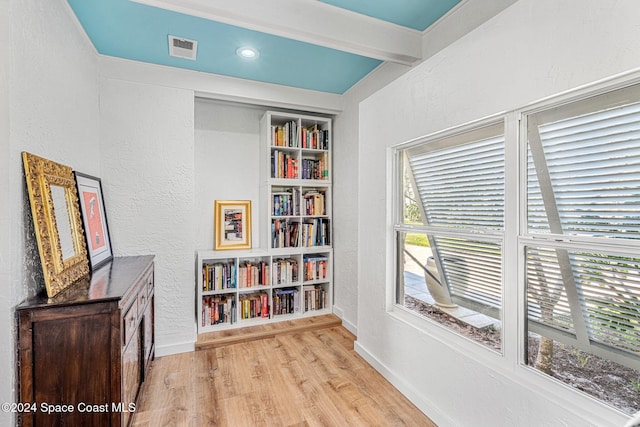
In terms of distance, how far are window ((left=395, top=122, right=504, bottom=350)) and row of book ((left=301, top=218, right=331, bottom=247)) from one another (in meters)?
1.43

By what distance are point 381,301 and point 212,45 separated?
247cm

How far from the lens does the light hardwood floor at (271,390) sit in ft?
6.23

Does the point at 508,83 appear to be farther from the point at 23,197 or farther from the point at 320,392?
the point at 23,197

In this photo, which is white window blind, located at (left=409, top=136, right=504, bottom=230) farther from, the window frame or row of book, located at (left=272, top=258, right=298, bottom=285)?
row of book, located at (left=272, top=258, right=298, bottom=285)

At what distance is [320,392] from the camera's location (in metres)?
2.17

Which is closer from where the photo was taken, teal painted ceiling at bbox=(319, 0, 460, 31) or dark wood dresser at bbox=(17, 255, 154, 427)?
dark wood dresser at bbox=(17, 255, 154, 427)

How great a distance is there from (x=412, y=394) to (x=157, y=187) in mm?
2683

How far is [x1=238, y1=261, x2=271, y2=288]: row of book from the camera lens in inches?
129

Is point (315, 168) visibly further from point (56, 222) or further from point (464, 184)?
point (56, 222)

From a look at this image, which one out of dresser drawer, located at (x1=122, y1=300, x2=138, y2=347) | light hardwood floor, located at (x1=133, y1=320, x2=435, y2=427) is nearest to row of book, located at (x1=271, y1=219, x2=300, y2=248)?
light hardwood floor, located at (x1=133, y1=320, x2=435, y2=427)

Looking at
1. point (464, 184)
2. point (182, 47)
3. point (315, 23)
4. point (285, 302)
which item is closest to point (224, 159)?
point (182, 47)

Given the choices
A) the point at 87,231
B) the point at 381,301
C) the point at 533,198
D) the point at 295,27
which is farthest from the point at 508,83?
the point at 87,231

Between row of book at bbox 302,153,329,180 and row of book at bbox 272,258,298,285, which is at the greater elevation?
row of book at bbox 302,153,329,180

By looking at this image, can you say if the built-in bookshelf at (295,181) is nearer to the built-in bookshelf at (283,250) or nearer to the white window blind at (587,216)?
the built-in bookshelf at (283,250)
